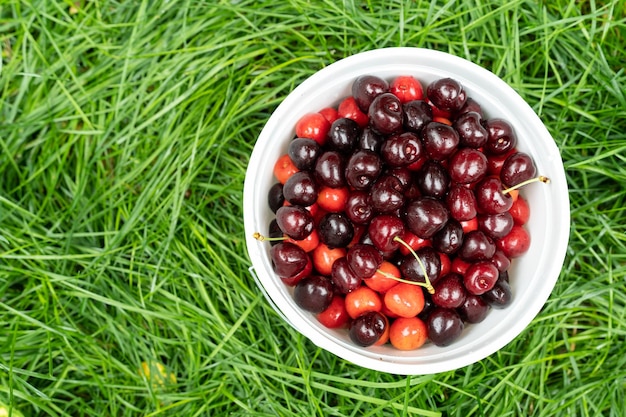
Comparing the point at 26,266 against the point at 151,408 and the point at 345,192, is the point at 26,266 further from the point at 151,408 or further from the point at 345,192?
the point at 345,192

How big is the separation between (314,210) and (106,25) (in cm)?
108

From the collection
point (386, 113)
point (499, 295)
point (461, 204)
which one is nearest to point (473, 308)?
point (499, 295)

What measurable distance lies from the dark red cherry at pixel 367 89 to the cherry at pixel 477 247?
0.49 metres

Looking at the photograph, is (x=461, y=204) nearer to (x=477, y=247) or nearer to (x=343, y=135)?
(x=477, y=247)

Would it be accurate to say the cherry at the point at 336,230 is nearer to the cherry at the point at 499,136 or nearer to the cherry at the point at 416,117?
the cherry at the point at 416,117

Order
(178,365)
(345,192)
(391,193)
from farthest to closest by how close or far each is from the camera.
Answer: (178,365)
(345,192)
(391,193)

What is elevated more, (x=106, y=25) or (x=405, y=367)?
(x=106, y=25)

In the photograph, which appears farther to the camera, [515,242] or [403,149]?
[515,242]

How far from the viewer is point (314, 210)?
193cm

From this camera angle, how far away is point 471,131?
179 cm

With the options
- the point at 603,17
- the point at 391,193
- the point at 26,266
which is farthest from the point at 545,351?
the point at 26,266

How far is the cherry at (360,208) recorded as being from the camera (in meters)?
1.81

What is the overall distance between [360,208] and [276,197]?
0.29 meters

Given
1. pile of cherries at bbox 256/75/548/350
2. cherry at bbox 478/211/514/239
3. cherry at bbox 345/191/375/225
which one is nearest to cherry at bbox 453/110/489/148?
pile of cherries at bbox 256/75/548/350
